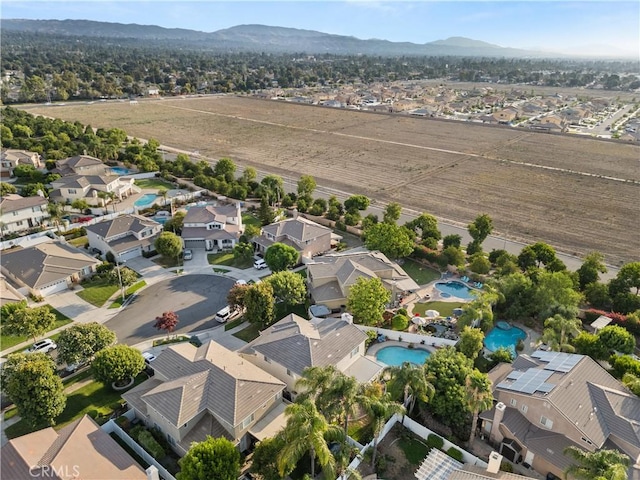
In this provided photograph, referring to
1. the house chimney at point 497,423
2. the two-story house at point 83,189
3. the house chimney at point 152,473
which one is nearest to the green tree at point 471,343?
the house chimney at point 497,423

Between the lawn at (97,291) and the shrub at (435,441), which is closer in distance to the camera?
the shrub at (435,441)

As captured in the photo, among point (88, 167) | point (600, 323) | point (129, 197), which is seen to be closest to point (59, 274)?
point (129, 197)

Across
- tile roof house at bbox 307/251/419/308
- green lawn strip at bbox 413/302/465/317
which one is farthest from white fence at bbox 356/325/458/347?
tile roof house at bbox 307/251/419/308

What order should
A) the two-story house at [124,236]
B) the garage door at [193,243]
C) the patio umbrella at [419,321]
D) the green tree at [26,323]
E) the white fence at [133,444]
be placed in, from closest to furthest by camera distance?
the white fence at [133,444] → the green tree at [26,323] → the patio umbrella at [419,321] → the two-story house at [124,236] → the garage door at [193,243]

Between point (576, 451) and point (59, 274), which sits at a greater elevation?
point (576, 451)

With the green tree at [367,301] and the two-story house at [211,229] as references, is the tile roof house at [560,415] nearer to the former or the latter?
the green tree at [367,301]

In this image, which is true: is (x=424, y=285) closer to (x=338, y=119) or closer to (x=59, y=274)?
(x=59, y=274)

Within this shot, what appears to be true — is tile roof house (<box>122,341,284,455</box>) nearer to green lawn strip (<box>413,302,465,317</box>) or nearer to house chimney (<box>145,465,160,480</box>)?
house chimney (<box>145,465,160,480</box>)
